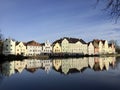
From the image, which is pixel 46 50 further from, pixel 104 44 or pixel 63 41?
pixel 104 44

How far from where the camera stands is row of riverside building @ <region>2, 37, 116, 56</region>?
8197 cm

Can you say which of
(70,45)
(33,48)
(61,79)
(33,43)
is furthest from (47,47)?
(61,79)

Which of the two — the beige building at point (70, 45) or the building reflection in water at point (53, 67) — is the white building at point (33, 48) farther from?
the building reflection in water at point (53, 67)

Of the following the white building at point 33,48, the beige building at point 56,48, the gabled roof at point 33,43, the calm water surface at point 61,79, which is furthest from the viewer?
the beige building at point 56,48

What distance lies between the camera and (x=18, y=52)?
83.9 meters

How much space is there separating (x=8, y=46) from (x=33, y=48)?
12.9 meters

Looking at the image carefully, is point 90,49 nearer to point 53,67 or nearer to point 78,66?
point 78,66

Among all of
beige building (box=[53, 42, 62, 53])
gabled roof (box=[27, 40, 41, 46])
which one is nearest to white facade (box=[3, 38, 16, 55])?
gabled roof (box=[27, 40, 41, 46])

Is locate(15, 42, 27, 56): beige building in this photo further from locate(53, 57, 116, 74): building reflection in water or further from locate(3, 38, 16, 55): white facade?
locate(53, 57, 116, 74): building reflection in water

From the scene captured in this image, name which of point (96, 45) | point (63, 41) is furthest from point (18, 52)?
Result: point (96, 45)

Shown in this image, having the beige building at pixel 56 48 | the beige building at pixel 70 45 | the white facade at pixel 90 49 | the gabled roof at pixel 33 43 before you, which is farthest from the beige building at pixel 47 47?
the white facade at pixel 90 49

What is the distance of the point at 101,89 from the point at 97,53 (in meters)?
101

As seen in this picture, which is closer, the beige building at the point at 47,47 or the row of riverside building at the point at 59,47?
the row of riverside building at the point at 59,47

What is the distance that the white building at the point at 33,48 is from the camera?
90137 millimetres
